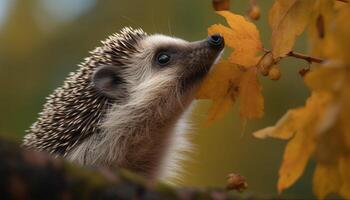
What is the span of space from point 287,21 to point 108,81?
123 inches

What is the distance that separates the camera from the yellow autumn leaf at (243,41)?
3.85 metres

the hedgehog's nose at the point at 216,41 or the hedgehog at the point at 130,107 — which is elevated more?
the hedgehog's nose at the point at 216,41

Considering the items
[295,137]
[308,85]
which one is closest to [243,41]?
[295,137]

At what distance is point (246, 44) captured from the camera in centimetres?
387

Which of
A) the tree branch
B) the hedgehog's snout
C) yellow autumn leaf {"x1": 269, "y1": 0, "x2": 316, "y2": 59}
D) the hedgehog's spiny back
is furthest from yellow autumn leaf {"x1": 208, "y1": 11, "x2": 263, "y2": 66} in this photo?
the hedgehog's spiny back

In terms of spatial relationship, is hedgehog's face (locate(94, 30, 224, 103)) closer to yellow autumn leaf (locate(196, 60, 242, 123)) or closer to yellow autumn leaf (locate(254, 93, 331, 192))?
yellow autumn leaf (locate(196, 60, 242, 123))

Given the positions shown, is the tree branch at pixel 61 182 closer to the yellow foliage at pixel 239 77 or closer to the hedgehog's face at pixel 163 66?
the yellow foliage at pixel 239 77

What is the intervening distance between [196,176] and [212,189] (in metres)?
7.45

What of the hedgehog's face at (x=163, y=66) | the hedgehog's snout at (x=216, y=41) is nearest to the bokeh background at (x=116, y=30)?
the hedgehog's face at (x=163, y=66)

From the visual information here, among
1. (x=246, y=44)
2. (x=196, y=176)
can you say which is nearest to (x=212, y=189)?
(x=246, y=44)

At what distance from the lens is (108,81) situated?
643 cm

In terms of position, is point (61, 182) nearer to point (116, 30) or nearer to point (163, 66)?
point (163, 66)

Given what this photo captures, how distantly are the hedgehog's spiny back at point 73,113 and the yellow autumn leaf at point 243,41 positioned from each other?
2.39 metres

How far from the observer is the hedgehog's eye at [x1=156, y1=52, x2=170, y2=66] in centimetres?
669
